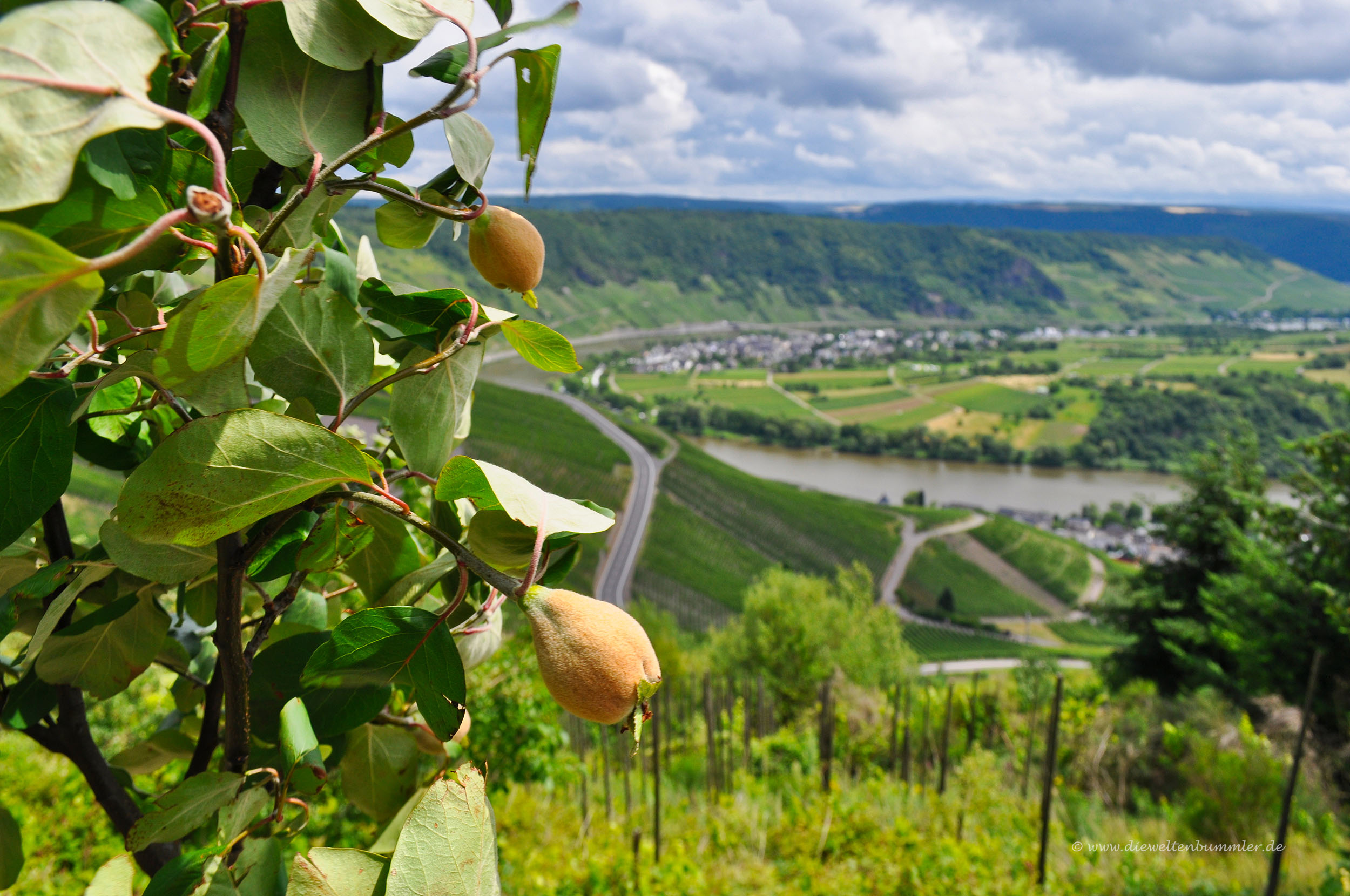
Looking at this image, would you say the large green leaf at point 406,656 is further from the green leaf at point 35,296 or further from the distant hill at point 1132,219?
the distant hill at point 1132,219

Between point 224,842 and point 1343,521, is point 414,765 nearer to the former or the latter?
point 224,842

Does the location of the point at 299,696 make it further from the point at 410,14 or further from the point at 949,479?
the point at 949,479

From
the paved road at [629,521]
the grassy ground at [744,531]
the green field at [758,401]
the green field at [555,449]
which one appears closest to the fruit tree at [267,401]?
the paved road at [629,521]

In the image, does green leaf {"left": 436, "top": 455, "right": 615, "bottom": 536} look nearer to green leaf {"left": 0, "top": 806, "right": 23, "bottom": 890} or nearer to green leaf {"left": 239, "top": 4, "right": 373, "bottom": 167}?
green leaf {"left": 239, "top": 4, "right": 373, "bottom": 167}

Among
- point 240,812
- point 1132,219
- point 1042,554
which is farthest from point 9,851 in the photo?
point 1132,219

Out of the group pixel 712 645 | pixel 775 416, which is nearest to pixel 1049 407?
pixel 775 416

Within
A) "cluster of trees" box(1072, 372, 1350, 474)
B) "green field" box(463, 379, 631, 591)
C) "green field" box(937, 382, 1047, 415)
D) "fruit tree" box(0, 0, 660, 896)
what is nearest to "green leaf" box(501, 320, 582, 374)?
"fruit tree" box(0, 0, 660, 896)
